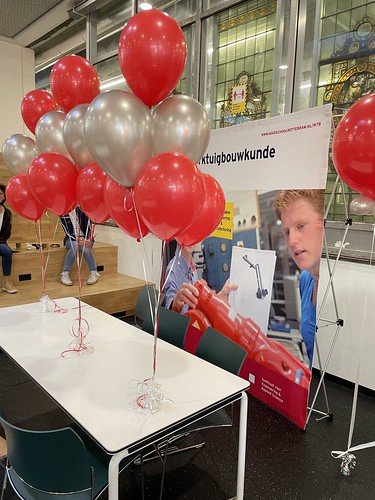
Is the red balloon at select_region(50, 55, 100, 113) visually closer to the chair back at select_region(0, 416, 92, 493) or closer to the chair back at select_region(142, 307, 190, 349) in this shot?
the chair back at select_region(142, 307, 190, 349)

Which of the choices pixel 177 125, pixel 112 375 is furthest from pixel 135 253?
pixel 177 125

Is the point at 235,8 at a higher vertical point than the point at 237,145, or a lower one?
higher

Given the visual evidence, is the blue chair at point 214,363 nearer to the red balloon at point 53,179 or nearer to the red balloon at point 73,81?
the red balloon at point 53,179

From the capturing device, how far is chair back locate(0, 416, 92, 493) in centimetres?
115

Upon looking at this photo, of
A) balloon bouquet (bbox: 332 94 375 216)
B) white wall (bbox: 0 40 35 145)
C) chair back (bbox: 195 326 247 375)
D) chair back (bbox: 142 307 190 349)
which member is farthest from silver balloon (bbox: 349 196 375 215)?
white wall (bbox: 0 40 35 145)

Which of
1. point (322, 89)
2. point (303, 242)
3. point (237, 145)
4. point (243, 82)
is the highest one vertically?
point (243, 82)

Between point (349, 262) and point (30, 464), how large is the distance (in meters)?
2.48

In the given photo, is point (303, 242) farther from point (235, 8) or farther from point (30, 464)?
point (235, 8)

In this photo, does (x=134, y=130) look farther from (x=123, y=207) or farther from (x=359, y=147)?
(x=359, y=147)

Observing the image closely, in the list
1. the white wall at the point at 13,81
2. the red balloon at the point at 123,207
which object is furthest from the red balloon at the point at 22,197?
the white wall at the point at 13,81

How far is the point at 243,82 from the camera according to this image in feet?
11.9

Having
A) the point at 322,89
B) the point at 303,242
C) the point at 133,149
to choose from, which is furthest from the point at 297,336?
the point at 322,89

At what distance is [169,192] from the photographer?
4.25 feet

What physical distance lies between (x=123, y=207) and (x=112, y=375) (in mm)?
779
